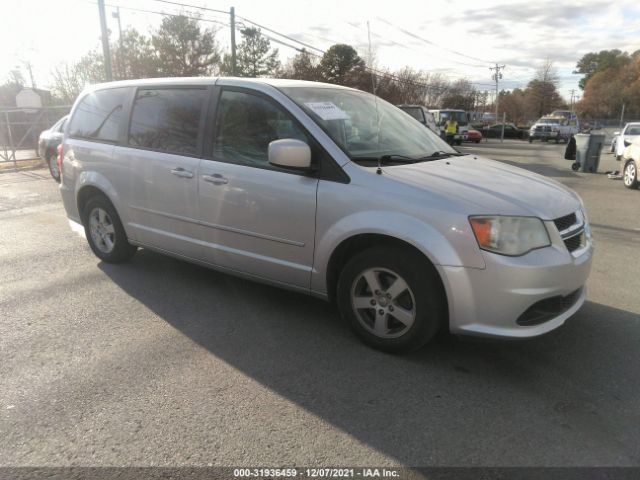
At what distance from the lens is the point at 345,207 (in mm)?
3344

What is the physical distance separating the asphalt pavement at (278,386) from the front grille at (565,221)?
775 mm

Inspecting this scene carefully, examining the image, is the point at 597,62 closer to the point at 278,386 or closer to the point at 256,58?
the point at 256,58

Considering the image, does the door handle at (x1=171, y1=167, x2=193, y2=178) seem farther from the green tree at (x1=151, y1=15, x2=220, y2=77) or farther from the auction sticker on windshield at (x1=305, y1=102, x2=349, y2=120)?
the green tree at (x1=151, y1=15, x2=220, y2=77)

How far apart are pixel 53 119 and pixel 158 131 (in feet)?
62.9

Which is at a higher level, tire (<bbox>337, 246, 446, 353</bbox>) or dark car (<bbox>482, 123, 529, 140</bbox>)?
tire (<bbox>337, 246, 446, 353</bbox>)

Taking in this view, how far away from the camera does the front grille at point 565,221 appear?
3159 millimetres

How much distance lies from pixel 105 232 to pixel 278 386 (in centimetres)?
316

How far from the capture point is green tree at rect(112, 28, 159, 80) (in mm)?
36375

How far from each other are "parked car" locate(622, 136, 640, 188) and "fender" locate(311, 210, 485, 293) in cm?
1047

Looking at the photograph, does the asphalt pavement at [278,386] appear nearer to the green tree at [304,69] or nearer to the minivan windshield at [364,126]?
the minivan windshield at [364,126]

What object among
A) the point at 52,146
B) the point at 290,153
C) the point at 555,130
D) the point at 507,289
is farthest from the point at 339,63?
the point at 507,289

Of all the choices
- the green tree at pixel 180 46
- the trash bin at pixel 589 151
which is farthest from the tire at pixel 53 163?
the green tree at pixel 180 46

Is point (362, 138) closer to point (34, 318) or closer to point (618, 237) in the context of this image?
point (34, 318)

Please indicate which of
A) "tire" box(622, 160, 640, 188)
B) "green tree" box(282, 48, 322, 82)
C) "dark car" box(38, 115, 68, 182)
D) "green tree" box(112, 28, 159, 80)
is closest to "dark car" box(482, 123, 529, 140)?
"green tree" box(282, 48, 322, 82)
